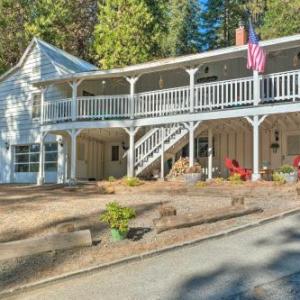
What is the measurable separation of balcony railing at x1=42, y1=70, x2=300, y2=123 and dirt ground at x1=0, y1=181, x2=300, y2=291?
3.42 meters

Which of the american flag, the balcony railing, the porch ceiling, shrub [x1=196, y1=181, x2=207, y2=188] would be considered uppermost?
the american flag

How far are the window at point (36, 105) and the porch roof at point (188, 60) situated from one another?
8.60ft

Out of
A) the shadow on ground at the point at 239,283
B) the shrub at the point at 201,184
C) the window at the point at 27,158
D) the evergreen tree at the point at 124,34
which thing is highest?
the evergreen tree at the point at 124,34

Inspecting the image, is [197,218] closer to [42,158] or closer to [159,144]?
[159,144]

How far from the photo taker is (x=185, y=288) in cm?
720

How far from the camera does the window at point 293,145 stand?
2083 centimetres

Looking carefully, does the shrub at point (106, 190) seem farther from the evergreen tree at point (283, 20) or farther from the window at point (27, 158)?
the evergreen tree at point (283, 20)

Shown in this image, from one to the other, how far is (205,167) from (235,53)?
5909 millimetres

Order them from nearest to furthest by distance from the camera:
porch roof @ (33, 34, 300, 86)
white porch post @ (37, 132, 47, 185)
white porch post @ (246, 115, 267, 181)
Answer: white porch post @ (246, 115, 267, 181) < porch roof @ (33, 34, 300, 86) < white porch post @ (37, 132, 47, 185)

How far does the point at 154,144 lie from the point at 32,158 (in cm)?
795

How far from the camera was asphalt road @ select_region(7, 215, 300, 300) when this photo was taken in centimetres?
702

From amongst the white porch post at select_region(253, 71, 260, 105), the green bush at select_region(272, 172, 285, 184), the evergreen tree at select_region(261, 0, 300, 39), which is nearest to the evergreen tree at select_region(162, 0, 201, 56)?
the evergreen tree at select_region(261, 0, 300, 39)

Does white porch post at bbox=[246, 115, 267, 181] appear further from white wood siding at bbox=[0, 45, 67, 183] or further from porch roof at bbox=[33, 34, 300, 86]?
white wood siding at bbox=[0, 45, 67, 183]

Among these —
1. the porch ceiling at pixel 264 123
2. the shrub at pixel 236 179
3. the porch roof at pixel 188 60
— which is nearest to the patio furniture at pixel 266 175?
the shrub at pixel 236 179
